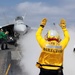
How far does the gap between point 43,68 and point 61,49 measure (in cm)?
49

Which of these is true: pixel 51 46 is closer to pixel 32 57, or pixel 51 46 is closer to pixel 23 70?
pixel 23 70

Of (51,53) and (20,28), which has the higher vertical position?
(51,53)

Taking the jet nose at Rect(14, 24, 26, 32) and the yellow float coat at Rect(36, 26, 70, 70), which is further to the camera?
the jet nose at Rect(14, 24, 26, 32)

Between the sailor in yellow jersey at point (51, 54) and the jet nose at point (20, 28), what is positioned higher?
the sailor in yellow jersey at point (51, 54)

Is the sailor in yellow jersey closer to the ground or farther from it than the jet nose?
farther from it

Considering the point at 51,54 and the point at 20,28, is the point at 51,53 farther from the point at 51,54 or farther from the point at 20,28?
the point at 20,28

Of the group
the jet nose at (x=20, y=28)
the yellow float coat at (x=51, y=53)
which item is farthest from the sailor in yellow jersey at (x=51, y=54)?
the jet nose at (x=20, y=28)

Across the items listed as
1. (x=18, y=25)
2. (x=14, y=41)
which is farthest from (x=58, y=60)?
(x=18, y=25)

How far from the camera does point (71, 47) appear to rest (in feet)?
48.1

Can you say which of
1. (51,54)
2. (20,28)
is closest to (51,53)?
(51,54)

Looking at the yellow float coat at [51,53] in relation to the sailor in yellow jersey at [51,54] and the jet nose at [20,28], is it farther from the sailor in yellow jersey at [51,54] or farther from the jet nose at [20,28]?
the jet nose at [20,28]

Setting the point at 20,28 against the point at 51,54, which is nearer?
the point at 51,54

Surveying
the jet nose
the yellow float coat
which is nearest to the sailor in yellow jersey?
the yellow float coat

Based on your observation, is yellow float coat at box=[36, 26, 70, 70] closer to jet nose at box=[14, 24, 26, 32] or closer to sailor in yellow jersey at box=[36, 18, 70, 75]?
sailor in yellow jersey at box=[36, 18, 70, 75]
